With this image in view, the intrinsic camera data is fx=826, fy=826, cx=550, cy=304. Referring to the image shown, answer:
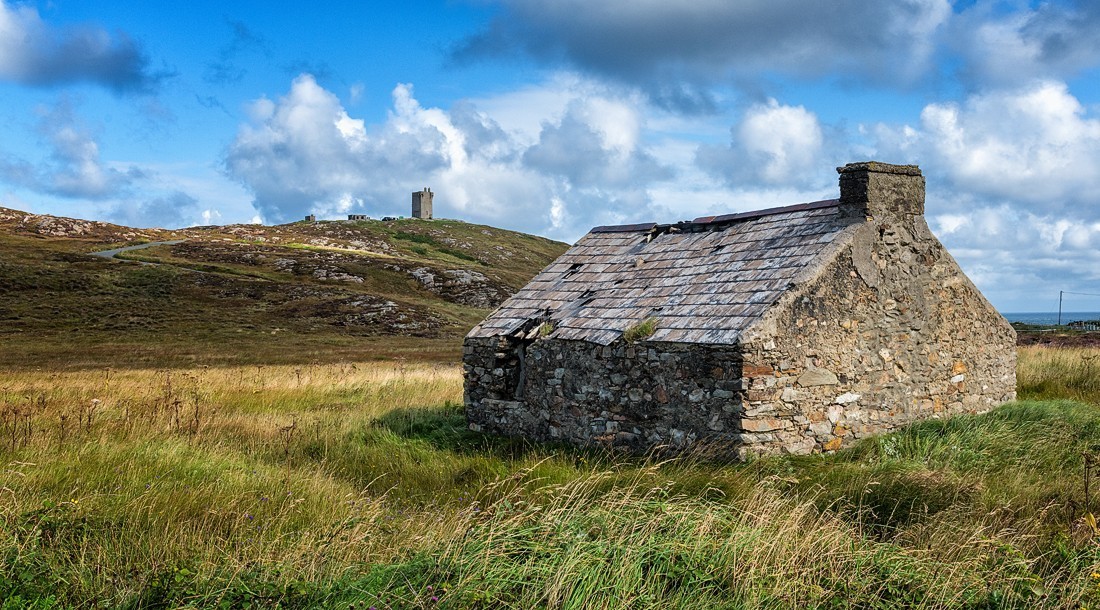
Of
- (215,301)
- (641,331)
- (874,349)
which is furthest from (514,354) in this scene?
(215,301)

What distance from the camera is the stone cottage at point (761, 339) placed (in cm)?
987

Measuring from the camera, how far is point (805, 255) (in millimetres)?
10758

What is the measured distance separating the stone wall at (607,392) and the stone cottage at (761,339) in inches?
0.8

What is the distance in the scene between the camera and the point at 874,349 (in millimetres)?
10906

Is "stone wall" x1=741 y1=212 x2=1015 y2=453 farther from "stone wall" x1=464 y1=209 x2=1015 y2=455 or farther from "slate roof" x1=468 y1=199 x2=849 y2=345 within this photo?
"slate roof" x1=468 y1=199 x2=849 y2=345

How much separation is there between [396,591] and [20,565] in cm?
253

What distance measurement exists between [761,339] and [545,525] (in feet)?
16.1

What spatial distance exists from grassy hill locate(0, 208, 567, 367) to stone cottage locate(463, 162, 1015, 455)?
21925 mm

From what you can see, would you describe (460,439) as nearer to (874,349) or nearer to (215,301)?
(874,349)

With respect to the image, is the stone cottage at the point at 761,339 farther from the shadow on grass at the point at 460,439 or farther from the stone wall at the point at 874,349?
the shadow on grass at the point at 460,439

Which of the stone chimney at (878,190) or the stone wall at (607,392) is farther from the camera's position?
the stone chimney at (878,190)

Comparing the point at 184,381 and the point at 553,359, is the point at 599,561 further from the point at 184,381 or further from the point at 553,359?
the point at 184,381

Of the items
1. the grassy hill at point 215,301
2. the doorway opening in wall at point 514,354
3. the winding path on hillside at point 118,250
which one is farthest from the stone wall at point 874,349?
the winding path on hillside at point 118,250

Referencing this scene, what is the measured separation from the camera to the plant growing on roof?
10742 millimetres
